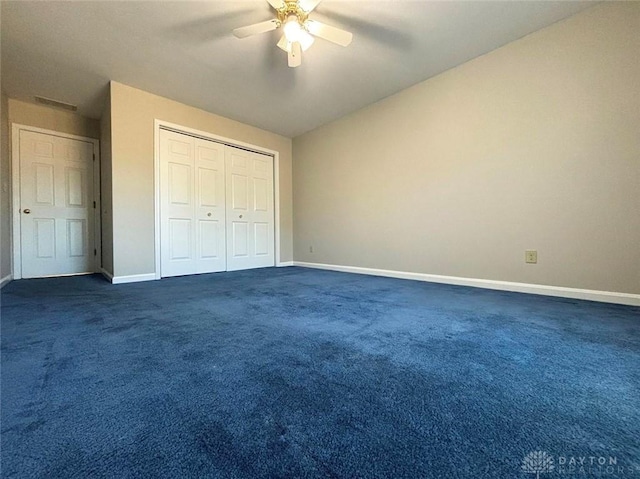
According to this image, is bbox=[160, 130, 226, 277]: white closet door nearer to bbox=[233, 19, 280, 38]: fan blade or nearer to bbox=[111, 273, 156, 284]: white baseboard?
bbox=[111, 273, 156, 284]: white baseboard

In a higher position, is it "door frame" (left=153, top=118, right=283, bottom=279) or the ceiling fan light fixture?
the ceiling fan light fixture

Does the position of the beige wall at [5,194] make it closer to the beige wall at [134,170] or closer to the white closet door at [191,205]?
the beige wall at [134,170]

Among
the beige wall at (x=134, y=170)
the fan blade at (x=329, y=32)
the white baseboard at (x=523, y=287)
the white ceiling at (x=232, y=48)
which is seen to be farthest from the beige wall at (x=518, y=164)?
the beige wall at (x=134, y=170)

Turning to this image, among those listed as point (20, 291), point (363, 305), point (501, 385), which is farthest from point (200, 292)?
point (501, 385)

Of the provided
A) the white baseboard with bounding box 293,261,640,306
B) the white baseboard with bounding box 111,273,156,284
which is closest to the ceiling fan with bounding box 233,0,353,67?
the white baseboard with bounding box 293,261,640,306

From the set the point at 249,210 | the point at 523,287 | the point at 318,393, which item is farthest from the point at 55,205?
the point at 523,287

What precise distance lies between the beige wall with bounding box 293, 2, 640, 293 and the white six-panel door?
4.04 metres

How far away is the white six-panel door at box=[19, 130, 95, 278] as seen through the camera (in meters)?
3.50

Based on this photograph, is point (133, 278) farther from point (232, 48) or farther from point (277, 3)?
point (277, 3)

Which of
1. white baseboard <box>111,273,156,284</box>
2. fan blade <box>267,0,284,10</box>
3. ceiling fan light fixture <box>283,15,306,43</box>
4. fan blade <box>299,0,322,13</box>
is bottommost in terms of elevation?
white baseboard <box>111,273,156,284</box>

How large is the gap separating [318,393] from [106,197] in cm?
395

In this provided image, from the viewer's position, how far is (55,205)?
12.1ft

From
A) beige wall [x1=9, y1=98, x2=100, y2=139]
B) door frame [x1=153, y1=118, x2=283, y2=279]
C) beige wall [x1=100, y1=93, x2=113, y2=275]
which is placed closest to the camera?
beige wall [x1=100, y1=93, x2=113, y2=275]

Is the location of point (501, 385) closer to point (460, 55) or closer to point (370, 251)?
point (370, 251)
